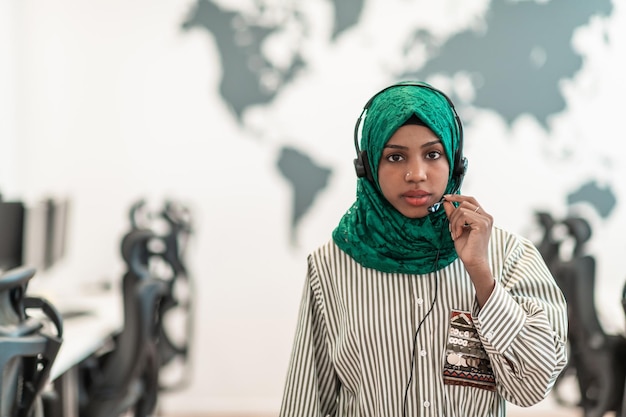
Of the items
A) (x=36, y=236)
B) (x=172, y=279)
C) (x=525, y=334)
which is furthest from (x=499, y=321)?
(x=172, y=279)

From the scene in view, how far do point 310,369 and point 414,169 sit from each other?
1.31 feet

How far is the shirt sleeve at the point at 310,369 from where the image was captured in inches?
49.1

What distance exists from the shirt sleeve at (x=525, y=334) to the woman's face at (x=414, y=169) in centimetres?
19

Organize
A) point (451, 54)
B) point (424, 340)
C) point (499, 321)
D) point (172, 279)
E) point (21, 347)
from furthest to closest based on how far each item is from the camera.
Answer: point (451, 54), point (172, 279), point (21, 347), point (424, 340), point (499, 321)

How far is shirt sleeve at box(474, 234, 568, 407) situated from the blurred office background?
9.81 ft

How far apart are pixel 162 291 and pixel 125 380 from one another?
386 mm

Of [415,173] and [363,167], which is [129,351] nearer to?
[363,167]

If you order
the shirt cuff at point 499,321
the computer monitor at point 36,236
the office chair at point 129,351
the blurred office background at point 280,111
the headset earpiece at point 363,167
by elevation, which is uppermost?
the blurred office background at point 280,111

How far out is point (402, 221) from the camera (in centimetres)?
121

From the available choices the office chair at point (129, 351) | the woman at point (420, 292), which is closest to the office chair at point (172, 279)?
the office chair at point (129, 351)

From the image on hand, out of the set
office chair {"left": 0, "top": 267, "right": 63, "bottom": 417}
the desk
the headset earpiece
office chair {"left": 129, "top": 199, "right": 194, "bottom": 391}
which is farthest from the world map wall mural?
the headset earpiece

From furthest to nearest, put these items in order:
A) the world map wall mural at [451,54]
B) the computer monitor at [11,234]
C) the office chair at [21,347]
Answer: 1. the world map wall mural at [451,54]
2. the computer monitor at [11,234]
3. the office chair at [21,347]

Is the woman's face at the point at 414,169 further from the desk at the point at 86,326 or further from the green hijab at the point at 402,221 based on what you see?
the desk at the point at 86,326

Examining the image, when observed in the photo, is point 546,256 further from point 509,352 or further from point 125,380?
point 509,352
